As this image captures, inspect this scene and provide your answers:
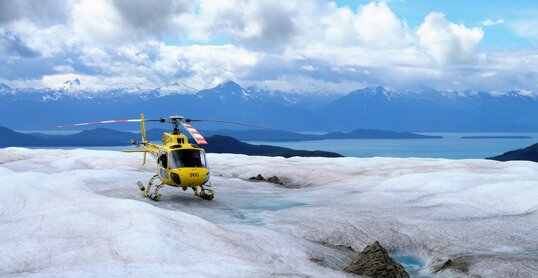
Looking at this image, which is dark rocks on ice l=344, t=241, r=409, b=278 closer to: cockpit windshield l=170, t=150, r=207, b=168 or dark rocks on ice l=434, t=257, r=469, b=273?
dark rocks on ice l=434, t=257, r=469, b=273

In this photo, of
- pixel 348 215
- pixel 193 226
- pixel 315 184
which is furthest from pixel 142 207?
pixel 315 184

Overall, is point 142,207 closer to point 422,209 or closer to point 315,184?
point 422,209

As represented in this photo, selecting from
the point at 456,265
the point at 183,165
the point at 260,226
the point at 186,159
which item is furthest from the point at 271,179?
the point at 456,265

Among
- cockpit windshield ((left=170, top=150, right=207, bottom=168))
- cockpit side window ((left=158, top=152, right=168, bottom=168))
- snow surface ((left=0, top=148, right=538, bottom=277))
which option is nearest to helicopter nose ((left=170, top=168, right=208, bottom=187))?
cockpit windshield ((left=170, top=150, right=207, bottom=168))

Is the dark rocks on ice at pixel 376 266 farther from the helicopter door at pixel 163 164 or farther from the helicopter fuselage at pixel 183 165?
the helicopter door at pixel 163 164

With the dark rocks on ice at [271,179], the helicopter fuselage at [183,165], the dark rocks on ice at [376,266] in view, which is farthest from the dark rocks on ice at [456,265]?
the dark rocks on ice at [271,179]

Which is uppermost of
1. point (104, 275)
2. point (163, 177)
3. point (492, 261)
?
point (163, 177)

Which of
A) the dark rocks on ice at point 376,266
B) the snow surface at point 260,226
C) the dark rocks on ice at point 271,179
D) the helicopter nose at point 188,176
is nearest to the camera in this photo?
the snow surface at point 260,226
